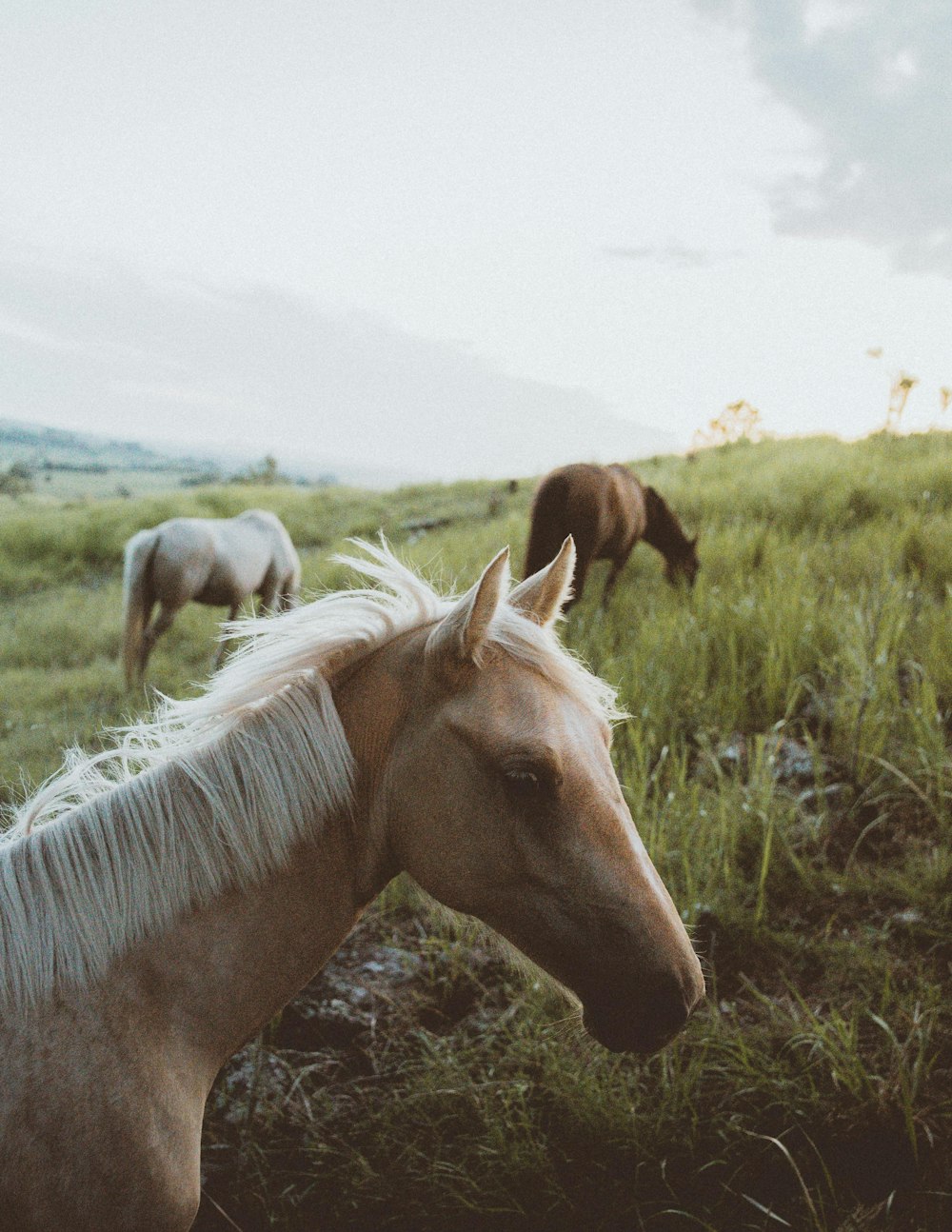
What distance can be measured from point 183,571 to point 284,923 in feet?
17.7

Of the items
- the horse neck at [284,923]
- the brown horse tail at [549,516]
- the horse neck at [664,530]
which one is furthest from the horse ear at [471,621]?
the horse neck at [664,530]

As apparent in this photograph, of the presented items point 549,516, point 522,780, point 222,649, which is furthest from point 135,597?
point 522,780

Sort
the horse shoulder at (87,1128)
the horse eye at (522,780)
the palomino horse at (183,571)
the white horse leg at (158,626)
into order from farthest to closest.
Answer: the white horse leg at (158,626)
the palomino horse at (183,571)
the horse eye at (522,780)
the horse shoulder at (87,1128)

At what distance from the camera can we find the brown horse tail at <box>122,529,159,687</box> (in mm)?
5859

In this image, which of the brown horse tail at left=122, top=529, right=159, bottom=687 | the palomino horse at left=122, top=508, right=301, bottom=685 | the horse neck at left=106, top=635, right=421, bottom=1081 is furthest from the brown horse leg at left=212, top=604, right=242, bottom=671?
the horse neck at left=106, top=635, right=421, bottom=1081

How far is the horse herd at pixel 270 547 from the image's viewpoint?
530 cm

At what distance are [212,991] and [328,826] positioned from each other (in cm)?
38

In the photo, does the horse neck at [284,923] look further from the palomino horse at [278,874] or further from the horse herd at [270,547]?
the horse herd at [270,547]

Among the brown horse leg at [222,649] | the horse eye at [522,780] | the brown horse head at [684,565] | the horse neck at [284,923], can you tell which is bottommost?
the brown horse leg at [222,649]

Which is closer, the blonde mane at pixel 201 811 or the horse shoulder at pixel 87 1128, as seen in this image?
the horse shoulder at pixel 87 1128

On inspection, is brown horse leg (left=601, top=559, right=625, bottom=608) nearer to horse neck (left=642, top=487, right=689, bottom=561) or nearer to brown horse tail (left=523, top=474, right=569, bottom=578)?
horse neck (left=642, top=487, right=689, bottom=561)

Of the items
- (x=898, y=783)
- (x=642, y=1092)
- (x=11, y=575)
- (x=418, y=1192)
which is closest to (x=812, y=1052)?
(x=642, y=1092)

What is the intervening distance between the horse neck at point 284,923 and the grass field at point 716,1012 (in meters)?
0.62

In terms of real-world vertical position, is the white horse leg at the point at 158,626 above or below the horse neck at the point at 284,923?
below
